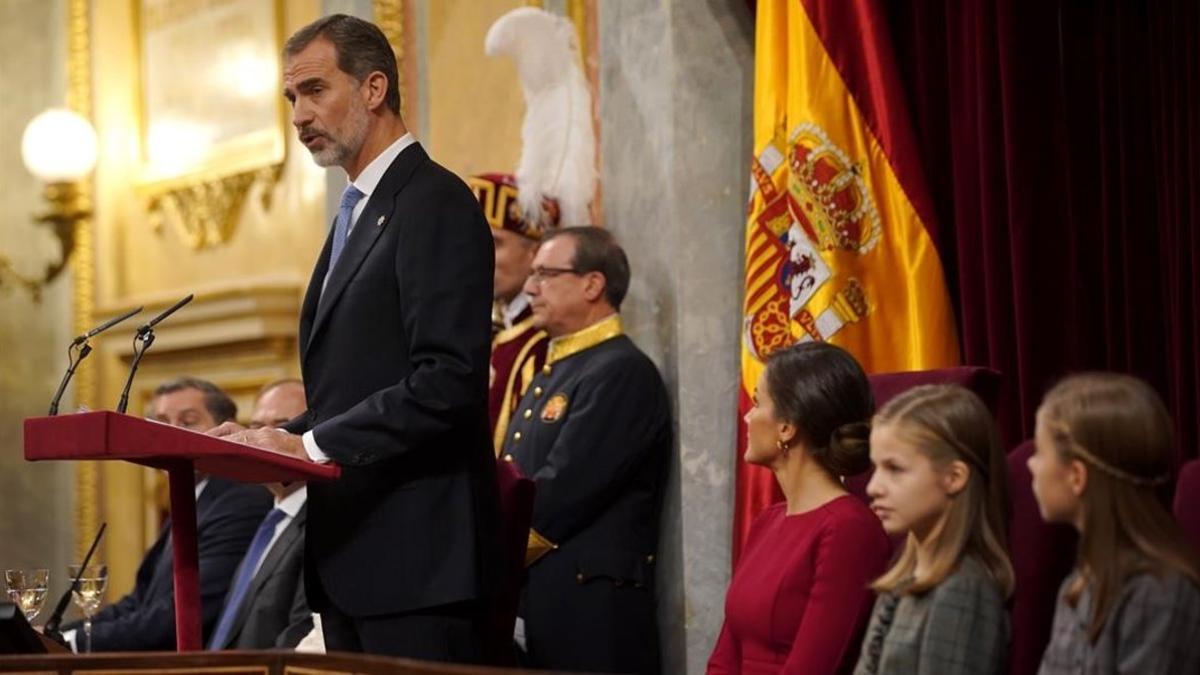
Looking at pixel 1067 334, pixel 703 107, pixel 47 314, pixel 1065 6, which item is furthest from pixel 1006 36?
pixel 47 314

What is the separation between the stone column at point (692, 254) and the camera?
191 inches

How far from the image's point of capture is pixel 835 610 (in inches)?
125

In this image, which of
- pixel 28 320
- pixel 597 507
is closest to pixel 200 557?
pixel 597 507

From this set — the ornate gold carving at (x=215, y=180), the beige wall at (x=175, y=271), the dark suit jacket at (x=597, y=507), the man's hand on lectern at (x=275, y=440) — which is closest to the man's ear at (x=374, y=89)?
the man's hand on lectern at (x=275, y=440)

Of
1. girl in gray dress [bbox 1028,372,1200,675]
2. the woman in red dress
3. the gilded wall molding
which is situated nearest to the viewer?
girl in gray dress [bbox 1028,372,1200,675]

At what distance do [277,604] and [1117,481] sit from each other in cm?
281

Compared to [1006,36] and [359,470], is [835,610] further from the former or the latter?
[1006,36]

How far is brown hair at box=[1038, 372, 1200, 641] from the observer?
2414 mm

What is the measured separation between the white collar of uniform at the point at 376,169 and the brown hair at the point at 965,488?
3.25 ft

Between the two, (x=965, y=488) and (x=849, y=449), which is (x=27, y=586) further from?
(x=965, y=488)

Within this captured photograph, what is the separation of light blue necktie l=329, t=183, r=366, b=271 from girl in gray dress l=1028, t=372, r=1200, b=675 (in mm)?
1299

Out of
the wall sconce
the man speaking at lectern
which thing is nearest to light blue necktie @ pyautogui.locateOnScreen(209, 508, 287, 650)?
the man speaking at lectern

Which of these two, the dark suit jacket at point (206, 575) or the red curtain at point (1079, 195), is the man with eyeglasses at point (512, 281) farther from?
the red curtain at point (1079, 195)

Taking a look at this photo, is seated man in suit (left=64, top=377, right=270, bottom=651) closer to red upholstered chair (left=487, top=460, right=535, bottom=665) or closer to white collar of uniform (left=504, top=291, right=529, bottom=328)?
white collar of uniform (left=504, top=291, right=529, bottom=328)
